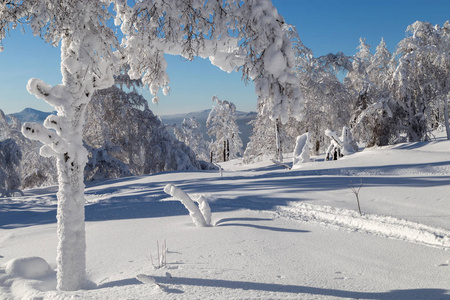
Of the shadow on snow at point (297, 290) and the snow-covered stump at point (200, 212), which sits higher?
the snow-covered stump at point (200, 212)

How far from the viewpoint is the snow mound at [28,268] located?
4.09 metres

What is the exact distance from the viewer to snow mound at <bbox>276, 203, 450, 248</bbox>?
440cm

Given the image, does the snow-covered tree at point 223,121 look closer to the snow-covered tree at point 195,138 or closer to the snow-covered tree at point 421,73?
the snow-covered tree at point 195,138

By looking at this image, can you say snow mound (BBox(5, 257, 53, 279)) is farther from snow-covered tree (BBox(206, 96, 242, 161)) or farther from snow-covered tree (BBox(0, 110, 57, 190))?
snow-covered tree (BBox(206, 96, 242, 161))

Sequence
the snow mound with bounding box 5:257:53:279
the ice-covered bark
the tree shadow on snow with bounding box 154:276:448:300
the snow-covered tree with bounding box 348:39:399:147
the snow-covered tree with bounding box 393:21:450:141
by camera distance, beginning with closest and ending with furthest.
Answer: the tree shadow on snow with bounding box 154:276:448:300 → the ice-covered bark → the snow mound with bounding box 5:257:53:279 → the snow-covered tree with bounding box 393:21:450:141 → the snow-covered tree with bounding box 348:39:399:147

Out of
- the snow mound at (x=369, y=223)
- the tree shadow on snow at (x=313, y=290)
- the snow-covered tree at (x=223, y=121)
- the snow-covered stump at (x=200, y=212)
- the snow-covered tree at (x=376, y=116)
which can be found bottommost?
the tree shadow on snow at (x=313, y=290)

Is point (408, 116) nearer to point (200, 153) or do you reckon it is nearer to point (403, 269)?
point (403, 269)

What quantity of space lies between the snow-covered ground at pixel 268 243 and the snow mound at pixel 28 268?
5 centimetres

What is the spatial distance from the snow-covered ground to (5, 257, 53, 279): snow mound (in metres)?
0.05

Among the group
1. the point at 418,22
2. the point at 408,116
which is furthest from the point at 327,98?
the point at 418,22

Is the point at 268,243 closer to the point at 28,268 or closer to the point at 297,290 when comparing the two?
the point at 297,290

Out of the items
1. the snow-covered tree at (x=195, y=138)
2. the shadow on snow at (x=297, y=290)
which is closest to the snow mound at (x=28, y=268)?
the shadow on snow at (x=297, y=290)

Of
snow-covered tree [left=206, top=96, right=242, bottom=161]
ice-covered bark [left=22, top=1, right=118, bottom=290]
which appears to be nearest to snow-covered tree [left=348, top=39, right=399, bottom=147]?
snow-covered tree [left=206, top=96, right=242, bottom=161]

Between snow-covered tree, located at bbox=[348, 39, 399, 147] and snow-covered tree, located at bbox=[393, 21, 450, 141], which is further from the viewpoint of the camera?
snow-covered tree, located at bbox=[348, 39, 399, 147]
